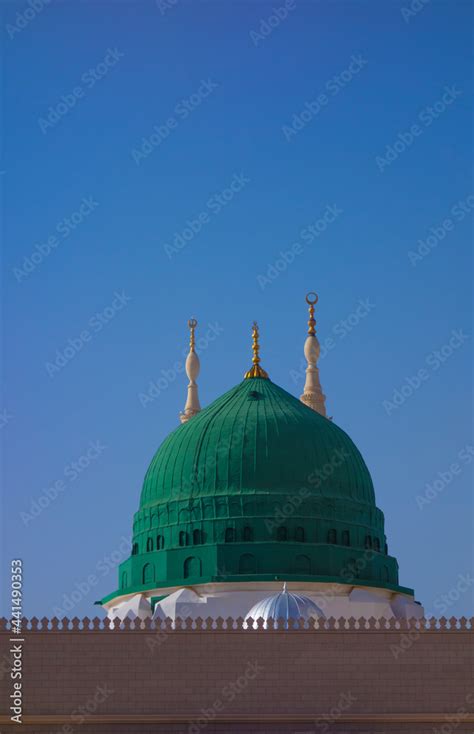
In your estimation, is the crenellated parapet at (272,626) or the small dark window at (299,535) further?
the small dark window at (299,535)

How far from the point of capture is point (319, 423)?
135ft

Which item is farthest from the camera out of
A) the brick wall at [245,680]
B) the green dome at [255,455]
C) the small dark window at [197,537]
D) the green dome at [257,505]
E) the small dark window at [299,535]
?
the green dome at [255,455]

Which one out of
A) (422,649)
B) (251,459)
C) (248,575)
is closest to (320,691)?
(422,649)

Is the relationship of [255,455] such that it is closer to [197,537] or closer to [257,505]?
[257,505]

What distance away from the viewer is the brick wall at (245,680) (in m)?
28.5

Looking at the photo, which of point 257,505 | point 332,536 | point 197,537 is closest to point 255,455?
point 257,505

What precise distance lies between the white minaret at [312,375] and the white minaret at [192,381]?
9.97 ft

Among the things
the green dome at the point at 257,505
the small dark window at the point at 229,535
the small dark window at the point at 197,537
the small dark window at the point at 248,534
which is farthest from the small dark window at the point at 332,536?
the small dark window at the point at 197,537

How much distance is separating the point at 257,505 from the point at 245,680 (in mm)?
10151

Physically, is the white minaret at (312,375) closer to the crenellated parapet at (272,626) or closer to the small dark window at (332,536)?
the small dark window at (332,536)

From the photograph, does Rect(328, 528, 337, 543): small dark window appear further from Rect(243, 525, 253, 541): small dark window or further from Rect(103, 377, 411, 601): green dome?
Rect(243, 525, 253, 541): small dark window

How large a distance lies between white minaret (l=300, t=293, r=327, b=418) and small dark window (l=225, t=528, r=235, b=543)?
7206 mm

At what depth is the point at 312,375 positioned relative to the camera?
45.4m

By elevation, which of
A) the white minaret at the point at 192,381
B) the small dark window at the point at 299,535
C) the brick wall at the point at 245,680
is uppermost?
the white minaret at the point at 192,381
